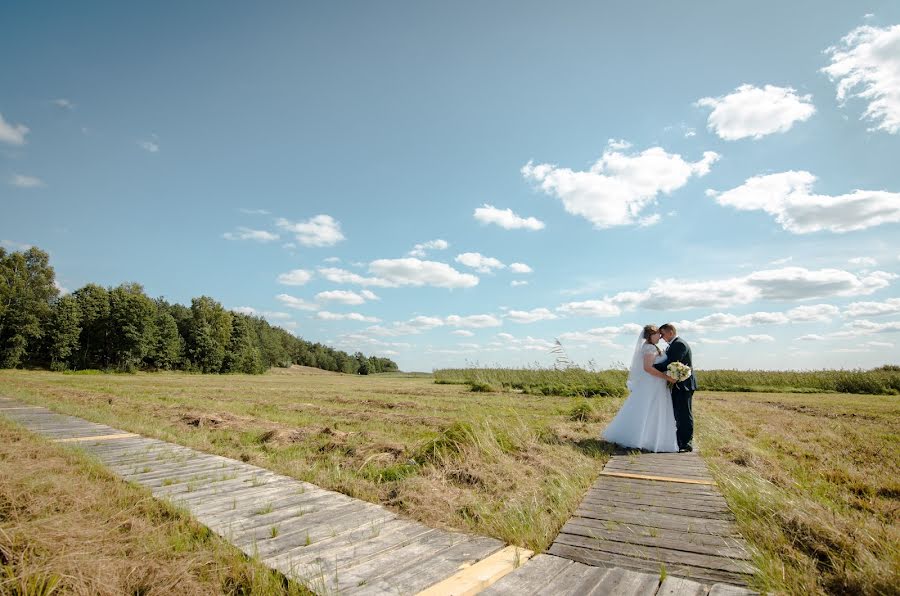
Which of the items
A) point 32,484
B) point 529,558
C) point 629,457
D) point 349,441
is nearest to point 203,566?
point 529,558

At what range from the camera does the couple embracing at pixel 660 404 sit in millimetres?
7707

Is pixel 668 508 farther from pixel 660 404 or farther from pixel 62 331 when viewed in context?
pixel 62 331

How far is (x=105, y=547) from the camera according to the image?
318cm

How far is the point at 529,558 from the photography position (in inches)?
133

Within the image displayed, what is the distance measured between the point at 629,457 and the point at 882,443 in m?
6.24

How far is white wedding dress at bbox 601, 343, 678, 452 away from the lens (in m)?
7.72

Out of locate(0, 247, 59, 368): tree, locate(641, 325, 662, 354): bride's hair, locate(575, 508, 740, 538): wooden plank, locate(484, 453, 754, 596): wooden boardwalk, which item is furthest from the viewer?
locate(0, 247, 59, 368): tree

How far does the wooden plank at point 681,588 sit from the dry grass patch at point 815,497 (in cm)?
37

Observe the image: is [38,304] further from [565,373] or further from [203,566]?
[203,566]

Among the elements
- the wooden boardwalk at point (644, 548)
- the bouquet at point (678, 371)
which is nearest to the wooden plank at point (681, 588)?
the wooden boardwalk at point (644, 548)

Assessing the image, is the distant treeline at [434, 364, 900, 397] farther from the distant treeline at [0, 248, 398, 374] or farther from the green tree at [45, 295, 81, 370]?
the green tree at [45, 295, 81, 370]

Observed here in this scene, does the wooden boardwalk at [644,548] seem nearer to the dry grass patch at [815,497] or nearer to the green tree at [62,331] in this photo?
the dry grass patch at [815,497]

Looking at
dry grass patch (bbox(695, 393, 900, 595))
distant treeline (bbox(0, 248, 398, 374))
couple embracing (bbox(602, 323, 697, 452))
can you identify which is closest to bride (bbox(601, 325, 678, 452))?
couple embracing (bbox(602, 323, 697, 452))

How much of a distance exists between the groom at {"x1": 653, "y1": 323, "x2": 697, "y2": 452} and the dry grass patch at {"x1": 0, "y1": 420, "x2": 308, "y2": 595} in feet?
22.9
